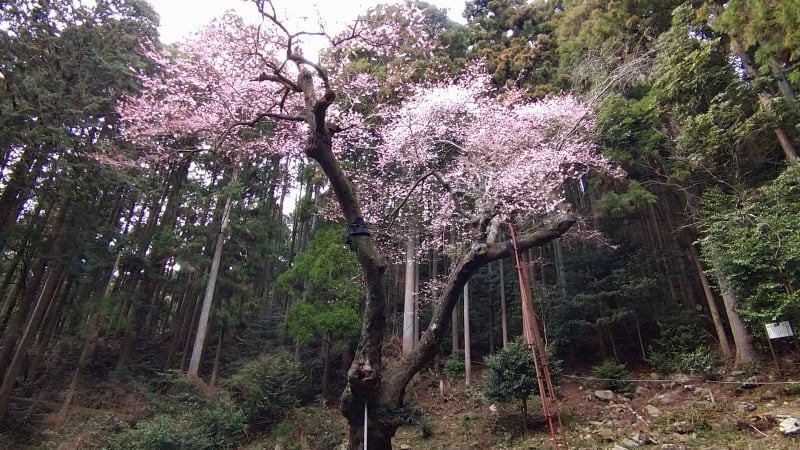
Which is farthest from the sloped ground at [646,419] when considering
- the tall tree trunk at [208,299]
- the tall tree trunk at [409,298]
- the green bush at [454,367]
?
the tall tree trunk at [208,299]

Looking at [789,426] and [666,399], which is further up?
[666,399]

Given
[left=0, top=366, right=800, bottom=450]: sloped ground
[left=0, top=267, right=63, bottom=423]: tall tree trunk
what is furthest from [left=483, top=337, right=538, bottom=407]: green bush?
[left=0, top=267, right=63, bottom=423]: tall tree trunk

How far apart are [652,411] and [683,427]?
98 centimetres

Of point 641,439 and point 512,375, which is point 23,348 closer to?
point 512,375

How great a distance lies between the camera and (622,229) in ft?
35.9

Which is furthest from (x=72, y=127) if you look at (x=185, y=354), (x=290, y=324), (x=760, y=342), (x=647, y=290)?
(x=760, y=342)

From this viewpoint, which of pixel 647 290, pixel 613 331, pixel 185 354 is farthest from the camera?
pixel 185 354

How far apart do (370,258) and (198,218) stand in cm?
941

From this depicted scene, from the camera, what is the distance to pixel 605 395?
7.87 meters

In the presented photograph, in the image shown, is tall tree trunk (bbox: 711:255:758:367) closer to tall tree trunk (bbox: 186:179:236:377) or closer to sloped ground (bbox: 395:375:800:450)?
sloped ground (bbox: 395:375:800:450)

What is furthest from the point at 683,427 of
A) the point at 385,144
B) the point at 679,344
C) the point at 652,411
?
the point at 385,144

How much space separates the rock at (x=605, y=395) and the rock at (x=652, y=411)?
88 cm

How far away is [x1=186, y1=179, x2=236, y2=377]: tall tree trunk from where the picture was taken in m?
9.89

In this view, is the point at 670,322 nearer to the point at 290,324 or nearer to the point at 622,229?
the point at 622,229
